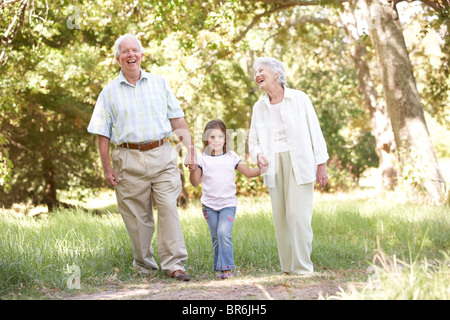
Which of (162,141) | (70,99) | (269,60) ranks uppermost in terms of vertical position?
(70,99)

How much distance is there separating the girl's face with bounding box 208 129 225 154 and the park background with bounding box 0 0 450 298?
133 centimetres

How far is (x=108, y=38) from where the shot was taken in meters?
17.3

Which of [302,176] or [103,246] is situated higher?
[302,176]

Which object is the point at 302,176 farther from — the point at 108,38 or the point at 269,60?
the point at 108,38

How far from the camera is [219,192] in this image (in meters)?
5.24

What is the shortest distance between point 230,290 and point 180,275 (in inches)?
43.0

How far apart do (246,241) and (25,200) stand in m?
14.3

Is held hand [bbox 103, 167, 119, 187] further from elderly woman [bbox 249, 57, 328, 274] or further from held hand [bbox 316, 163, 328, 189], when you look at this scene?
held hand [bbox 316, 163, 328, 189]

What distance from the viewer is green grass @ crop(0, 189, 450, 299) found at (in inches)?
183

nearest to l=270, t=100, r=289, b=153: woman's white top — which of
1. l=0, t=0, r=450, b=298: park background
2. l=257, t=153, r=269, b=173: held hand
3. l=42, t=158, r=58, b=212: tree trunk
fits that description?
l=257, t=153, r=269, b=173: held hand

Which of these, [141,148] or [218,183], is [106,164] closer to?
[141,148]

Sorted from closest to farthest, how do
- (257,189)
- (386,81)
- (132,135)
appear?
(132,135), (386,81), (257,189)

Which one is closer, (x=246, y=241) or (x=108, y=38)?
(x=246, y=241)

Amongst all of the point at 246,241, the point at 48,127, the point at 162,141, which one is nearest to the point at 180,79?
the point at 48,127
